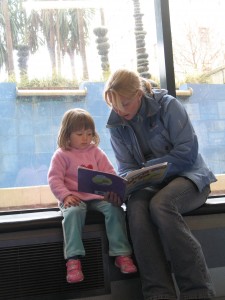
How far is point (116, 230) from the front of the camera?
1957 millimetres

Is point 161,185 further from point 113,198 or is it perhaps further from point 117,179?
point 117,179

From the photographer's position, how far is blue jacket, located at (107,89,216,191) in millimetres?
1985

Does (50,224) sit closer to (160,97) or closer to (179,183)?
(179,183)

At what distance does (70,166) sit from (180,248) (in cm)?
76

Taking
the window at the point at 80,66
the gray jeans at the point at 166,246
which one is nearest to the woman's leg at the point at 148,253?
the gray jeans at the point at 166,246

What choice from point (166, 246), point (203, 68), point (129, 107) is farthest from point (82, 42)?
point (166, 246)

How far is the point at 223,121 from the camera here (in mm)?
2859

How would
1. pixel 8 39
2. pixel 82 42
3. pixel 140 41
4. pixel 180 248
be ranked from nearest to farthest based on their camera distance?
pixel 180 248
pixel 8 39
pixel 82 42
pixel 140 41

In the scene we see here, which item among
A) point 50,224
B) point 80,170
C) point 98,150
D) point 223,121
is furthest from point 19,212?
point 223,121

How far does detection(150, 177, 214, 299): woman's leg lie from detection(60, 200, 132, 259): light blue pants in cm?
21

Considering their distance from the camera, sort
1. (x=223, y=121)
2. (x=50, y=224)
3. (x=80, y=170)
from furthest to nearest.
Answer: (x=223, y=121) < (x=50, y=224) < (x=80, y=170)

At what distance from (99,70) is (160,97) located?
683 mm

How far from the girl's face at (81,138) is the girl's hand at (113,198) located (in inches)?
13.7

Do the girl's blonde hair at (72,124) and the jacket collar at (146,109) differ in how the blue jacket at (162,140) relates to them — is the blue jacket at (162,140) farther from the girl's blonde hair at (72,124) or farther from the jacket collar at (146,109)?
the girl's blonde hair at (72,124)
